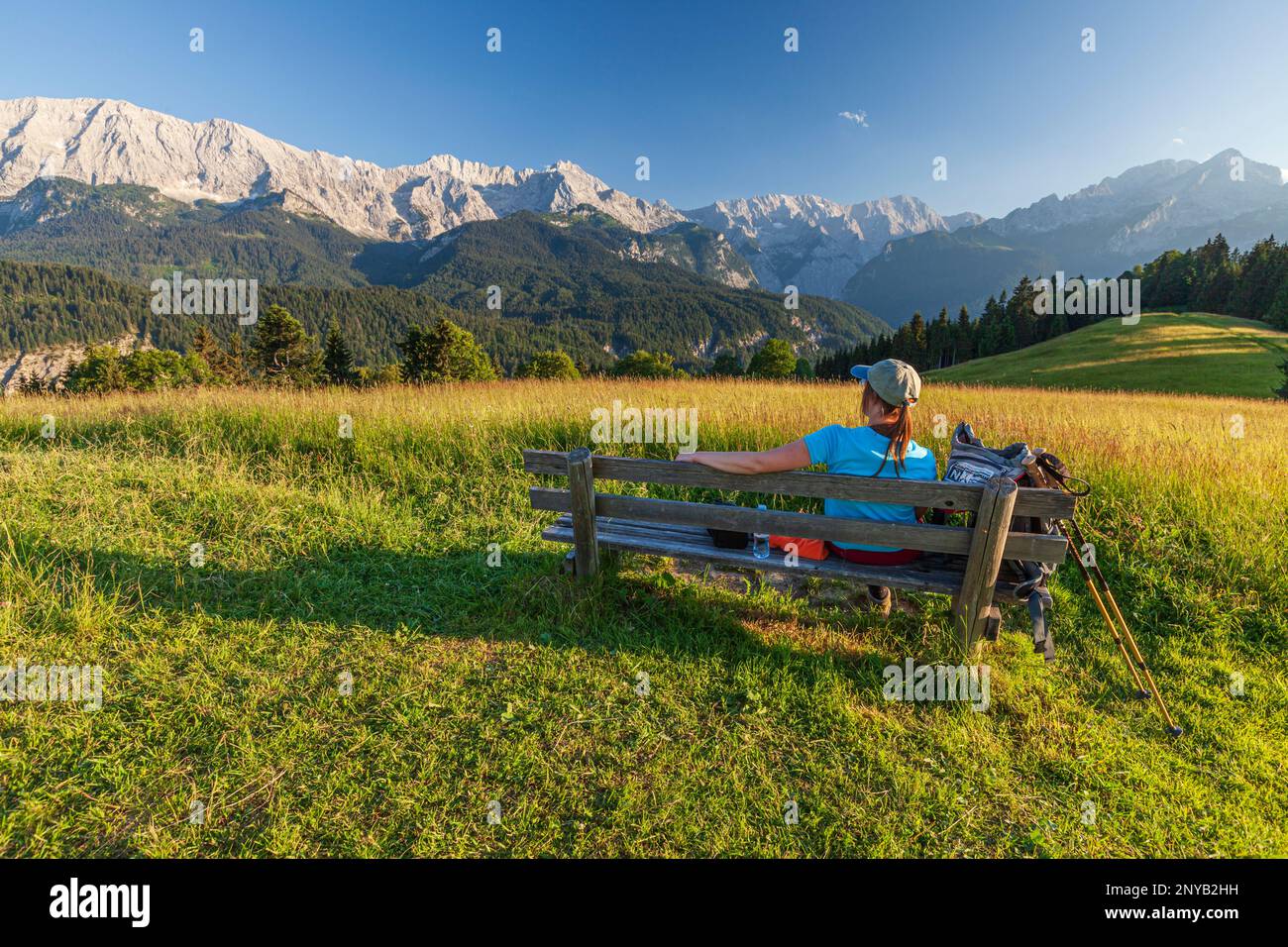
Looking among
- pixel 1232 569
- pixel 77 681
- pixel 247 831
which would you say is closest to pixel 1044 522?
pixel 1232 569

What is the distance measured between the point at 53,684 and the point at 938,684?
592cm

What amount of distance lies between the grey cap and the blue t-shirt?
28 centimetres

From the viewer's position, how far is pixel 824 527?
3709mm

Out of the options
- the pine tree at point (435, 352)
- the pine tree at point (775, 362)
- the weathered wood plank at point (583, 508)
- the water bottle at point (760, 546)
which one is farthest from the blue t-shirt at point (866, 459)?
the pine tree at point (775, 362)

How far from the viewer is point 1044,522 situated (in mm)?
3650

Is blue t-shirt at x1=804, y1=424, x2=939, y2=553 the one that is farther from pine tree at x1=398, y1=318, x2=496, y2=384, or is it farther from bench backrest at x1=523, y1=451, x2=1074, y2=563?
pine tree at x1=398, y1=318, x2=496, y2=384

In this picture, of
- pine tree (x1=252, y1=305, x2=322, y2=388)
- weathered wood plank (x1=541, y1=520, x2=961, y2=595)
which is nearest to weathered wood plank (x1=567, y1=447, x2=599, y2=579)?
weathered wood plank (x1=541, y1=520, x2=961, y2=595)

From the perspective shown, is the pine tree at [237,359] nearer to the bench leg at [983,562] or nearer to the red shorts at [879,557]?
the red shorts at [879,557]

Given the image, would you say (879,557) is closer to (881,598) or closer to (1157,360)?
(881,598)

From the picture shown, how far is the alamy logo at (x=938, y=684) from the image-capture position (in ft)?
11.6

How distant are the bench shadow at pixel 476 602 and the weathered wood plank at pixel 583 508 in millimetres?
178
